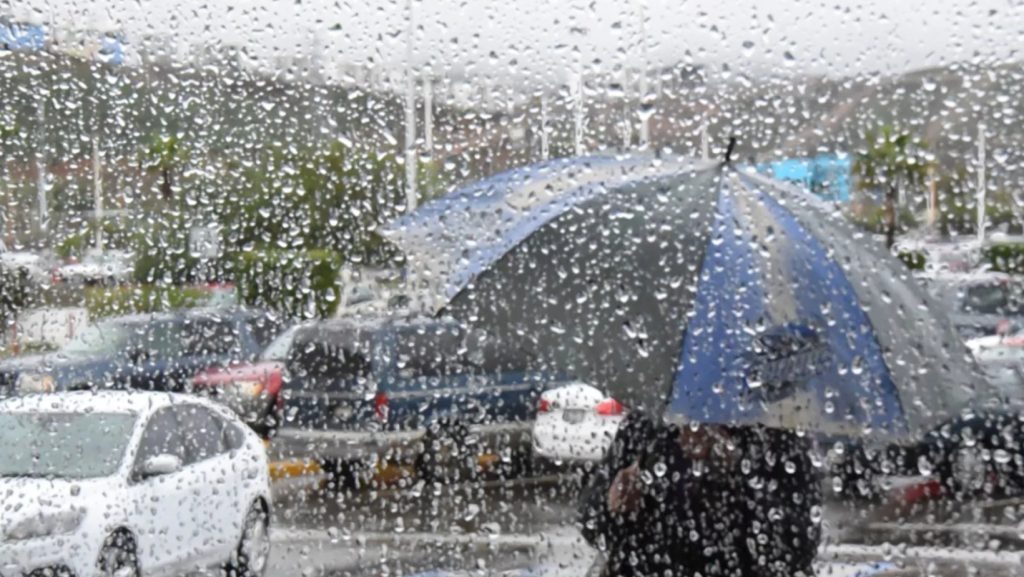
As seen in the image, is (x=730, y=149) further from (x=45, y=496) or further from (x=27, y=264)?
(x=45, y=496)

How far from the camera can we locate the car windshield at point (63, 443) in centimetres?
393

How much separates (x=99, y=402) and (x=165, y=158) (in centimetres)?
102

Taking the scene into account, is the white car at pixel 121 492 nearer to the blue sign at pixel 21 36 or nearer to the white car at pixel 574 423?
the white car at pixel 574 423

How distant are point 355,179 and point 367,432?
46.2 inches

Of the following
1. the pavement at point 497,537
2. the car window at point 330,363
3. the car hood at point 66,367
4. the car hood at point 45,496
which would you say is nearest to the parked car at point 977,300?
the pavement at point 497,537

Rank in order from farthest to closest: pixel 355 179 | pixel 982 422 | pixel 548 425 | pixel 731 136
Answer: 1. pixel 548 425
2. pixel 355 179
3. pixel 982 422
4. pixel 731 136

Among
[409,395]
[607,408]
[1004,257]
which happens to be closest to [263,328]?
[409,395]

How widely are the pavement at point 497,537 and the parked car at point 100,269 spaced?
81cm

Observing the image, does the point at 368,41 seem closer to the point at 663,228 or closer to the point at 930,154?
the point at 663,228

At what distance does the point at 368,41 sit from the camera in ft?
9.70

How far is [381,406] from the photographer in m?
4.13

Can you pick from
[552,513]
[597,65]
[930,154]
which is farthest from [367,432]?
Answer: [930,154]

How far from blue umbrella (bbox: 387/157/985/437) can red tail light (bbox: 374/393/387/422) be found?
130 cm

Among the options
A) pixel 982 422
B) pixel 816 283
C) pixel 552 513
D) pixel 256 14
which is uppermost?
pixel 256 14
